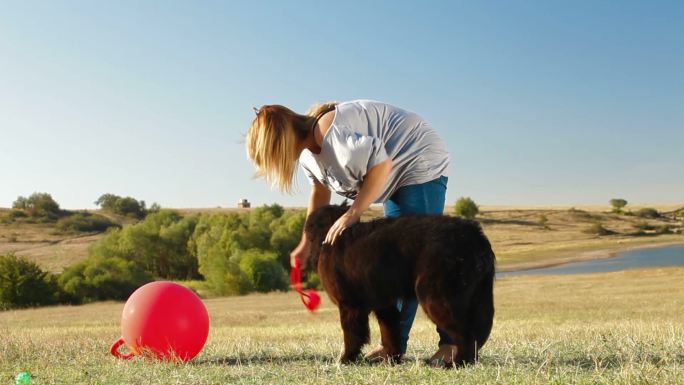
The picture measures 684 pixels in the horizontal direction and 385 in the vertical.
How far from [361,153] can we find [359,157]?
0.12 ft

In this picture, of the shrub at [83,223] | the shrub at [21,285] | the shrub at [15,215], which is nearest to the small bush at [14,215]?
the shrub at [15,215]

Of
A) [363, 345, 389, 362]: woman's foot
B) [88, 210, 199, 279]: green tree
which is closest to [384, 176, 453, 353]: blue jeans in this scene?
[363, 345, 389, 362]: woman's foot

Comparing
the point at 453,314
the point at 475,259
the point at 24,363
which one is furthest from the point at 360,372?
the point at 24,363

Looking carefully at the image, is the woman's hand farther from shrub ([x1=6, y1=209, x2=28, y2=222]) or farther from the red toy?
shrub ([x1=6, y1=209, x2=28, y2=222])

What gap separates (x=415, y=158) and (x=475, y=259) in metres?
1.30

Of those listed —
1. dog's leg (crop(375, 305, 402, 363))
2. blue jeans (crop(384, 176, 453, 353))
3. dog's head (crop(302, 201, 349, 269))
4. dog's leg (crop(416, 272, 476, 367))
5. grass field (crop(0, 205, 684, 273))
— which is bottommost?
grass field (crop(0, 205, 684, 273))

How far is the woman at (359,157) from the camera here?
548 cm

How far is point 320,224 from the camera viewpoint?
580 centimetres

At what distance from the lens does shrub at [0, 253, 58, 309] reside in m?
43.6

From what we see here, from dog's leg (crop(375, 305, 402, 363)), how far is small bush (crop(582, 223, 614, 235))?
321 ft

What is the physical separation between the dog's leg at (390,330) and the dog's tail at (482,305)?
33.4 inches

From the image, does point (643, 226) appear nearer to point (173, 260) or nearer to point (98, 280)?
point (173, 260)

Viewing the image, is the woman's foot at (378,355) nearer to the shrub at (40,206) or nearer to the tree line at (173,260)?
the tree line at (173,260)

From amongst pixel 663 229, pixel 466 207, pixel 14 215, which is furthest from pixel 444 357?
pixel 663 229
